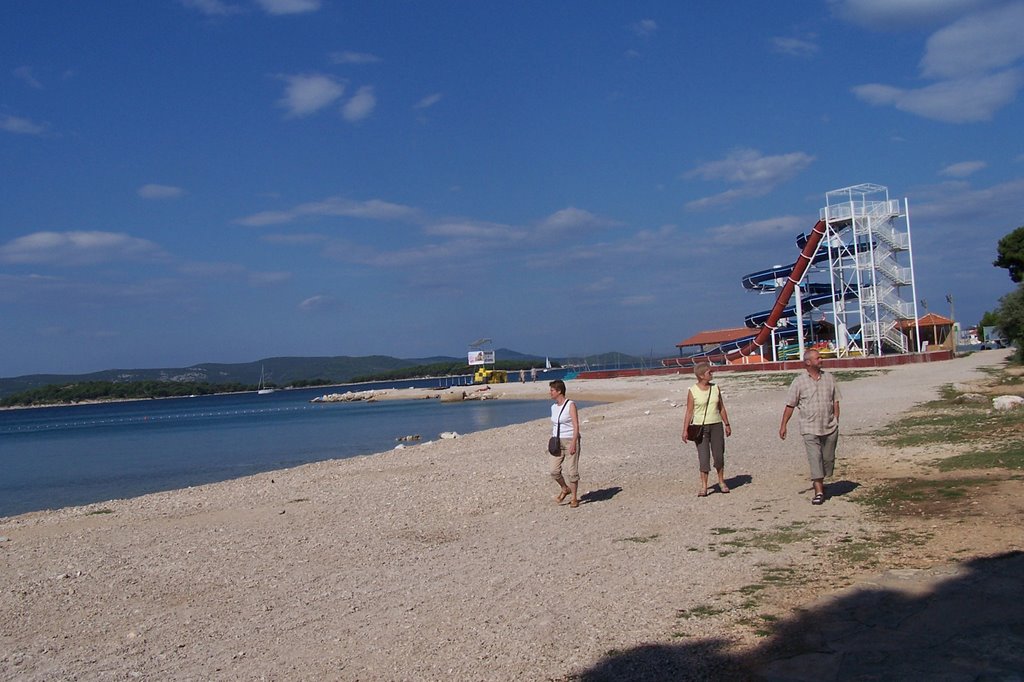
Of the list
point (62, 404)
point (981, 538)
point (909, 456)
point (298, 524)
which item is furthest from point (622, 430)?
point (62, 404)

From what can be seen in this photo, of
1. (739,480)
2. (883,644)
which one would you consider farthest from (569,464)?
(883,644)

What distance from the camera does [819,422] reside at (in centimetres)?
929

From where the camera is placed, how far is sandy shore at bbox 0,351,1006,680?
18.2ft

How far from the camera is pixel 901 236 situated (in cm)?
4872

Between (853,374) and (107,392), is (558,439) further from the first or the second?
(107,392)

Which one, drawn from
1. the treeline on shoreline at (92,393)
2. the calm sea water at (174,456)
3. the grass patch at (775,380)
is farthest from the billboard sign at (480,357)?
the treeline on shoreline at (92,393)

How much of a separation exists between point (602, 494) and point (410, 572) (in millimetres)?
4475

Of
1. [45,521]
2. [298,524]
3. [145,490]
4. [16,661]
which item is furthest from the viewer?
[145,490]

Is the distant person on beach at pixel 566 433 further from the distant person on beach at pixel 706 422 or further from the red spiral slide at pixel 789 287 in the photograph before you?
the red spiral slide at pixel 789 287

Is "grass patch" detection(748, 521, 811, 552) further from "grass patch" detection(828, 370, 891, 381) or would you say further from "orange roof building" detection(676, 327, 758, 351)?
"orange roof building" detection(676, 327, 758, 351)

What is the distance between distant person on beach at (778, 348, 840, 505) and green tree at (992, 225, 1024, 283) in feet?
156

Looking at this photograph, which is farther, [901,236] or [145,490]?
[901,236]

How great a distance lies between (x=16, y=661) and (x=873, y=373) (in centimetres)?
3770

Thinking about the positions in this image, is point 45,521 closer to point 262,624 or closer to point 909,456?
point 262,624
